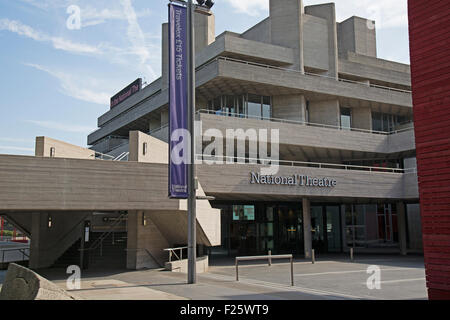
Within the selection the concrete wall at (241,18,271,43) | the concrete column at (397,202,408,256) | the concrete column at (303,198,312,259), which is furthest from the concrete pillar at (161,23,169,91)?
the concrete column at (397,202,408,256)

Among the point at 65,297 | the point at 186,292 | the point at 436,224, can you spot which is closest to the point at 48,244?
the point at 186,292

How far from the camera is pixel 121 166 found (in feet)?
56.9

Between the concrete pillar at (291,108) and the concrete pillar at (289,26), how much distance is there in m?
2.63

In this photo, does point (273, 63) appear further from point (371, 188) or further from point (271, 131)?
point (371, 188)

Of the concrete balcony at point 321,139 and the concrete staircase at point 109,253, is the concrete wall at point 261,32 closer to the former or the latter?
the concrete balcony at point 321,139

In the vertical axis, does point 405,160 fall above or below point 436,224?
above

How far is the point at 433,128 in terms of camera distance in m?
9.27

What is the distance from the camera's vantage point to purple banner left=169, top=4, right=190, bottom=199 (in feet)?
46.1

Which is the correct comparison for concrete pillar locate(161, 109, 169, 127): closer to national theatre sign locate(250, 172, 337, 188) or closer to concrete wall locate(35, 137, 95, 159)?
national theatre sign locate(250, 172, 337, 188)

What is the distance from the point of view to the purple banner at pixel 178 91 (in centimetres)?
1405

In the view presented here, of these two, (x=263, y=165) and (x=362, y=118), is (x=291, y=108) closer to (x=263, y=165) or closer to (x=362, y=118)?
(x=362, y=118)

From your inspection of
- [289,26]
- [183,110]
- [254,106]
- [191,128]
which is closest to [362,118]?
[289,26]

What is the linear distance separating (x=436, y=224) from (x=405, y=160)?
3257 centimetres
